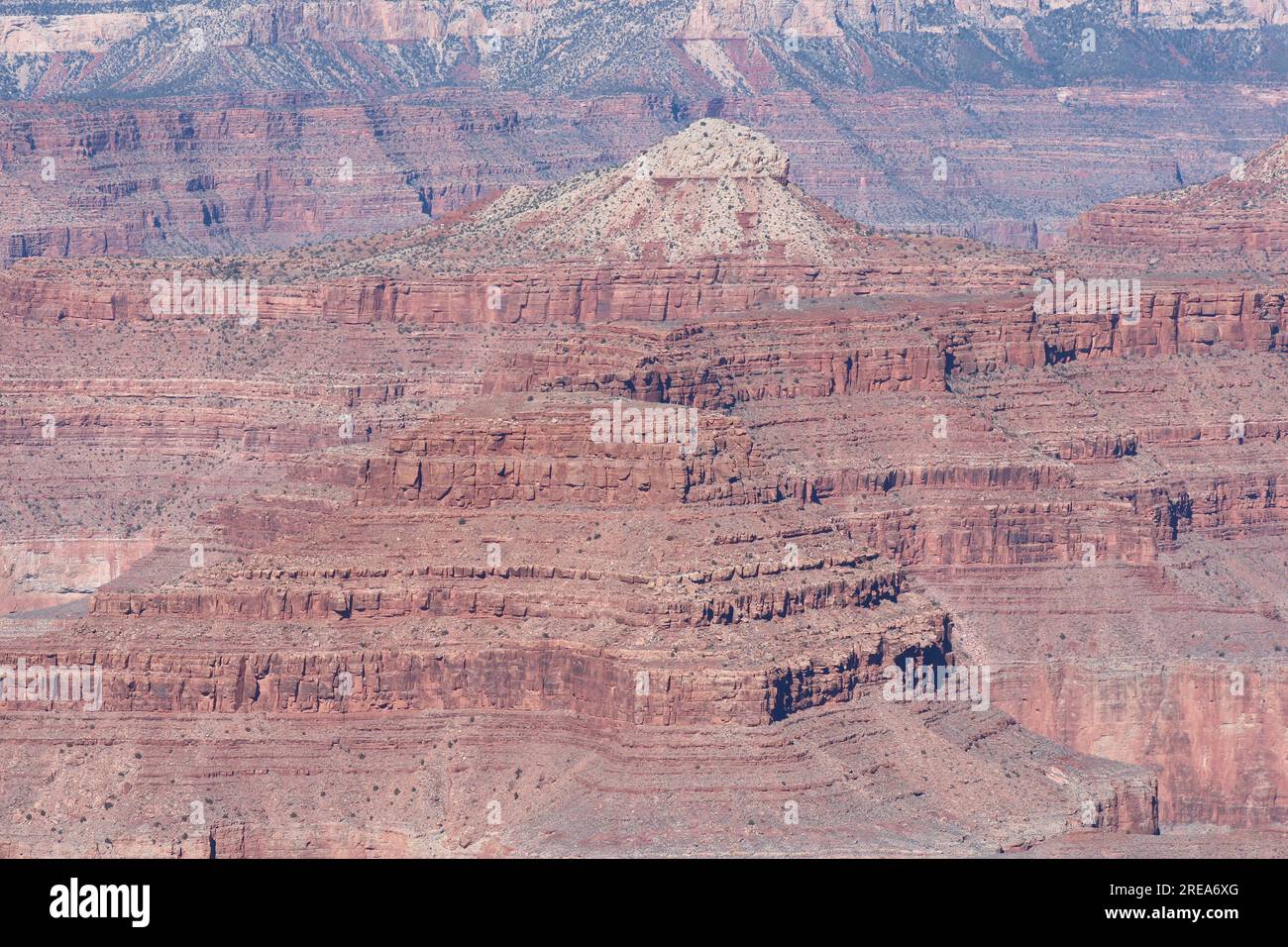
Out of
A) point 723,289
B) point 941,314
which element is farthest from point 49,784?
point 723,289

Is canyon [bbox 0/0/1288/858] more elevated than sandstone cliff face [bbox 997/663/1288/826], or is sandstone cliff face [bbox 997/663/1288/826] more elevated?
canyon [bbox 0/0/1288/858]

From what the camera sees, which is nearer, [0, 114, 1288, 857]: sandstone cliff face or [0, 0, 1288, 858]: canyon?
[0, 0, 1288, 858]: canyon

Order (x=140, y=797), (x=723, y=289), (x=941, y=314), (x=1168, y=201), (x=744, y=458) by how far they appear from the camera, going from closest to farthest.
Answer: (x=140, y=797) → (x=744, y=458) → (x=941, y=314) → (x=723, y=289) → (x=1168, y=201)

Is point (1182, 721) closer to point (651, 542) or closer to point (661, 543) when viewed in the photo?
point (661, 543)

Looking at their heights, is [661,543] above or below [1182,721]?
above

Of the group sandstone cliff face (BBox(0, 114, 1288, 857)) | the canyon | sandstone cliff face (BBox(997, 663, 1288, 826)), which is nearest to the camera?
the canyon

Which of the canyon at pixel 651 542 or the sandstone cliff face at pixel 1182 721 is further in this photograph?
the sandstone cliff face at pixel 1182 721

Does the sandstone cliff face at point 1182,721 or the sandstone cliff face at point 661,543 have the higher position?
the sandstone cliff face at point 661,543

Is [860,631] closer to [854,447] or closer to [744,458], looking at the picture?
[744,458]

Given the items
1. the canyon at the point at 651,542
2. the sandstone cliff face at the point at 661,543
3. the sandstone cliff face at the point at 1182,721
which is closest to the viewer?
the canyon at the point at 651,542

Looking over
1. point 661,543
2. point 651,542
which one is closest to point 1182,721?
point 661,543

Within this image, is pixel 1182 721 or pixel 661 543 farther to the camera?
A: pixel 1182 721
